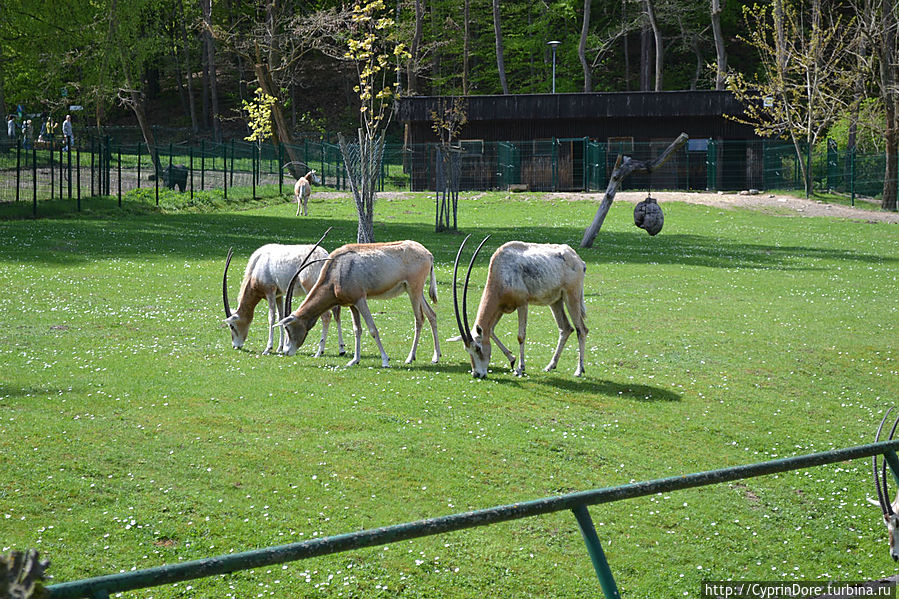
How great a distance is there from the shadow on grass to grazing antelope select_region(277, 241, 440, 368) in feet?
37.0

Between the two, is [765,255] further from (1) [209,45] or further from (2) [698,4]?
(1) [209,45]

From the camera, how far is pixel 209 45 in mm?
71250

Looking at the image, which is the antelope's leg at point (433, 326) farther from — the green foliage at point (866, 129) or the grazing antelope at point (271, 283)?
the green foliage at point (866, 129)

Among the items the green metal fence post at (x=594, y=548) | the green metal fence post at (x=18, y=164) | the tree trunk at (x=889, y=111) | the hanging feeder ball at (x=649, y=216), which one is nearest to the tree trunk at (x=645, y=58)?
the tree trunk at (x=889, y=111)

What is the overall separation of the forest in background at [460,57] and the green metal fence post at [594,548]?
1494 inches

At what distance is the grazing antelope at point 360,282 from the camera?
1365cm

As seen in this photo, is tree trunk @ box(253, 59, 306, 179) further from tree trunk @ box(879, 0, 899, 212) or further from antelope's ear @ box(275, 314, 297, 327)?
antelope's ear @ box(275, 314, 297, 327)

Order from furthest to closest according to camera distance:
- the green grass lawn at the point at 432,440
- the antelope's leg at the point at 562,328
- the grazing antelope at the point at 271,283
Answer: the grazing antelope at the point at 271,283
the antelope's leg at the point at 562,328
the green grass lawn at the point at 432,440

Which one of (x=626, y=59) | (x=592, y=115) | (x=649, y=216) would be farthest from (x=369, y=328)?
(x=626, y=59)

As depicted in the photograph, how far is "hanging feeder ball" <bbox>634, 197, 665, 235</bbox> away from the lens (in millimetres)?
32375

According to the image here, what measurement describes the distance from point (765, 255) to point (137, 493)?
946 inches

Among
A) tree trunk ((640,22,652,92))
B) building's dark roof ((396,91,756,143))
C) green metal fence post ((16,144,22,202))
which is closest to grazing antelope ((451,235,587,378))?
green metal fence post ((16,144,22,202))

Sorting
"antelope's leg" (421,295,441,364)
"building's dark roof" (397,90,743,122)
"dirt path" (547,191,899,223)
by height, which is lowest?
"antelope's leg" (421,295,441,364)

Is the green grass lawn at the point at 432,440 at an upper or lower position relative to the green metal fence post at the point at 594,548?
lower
